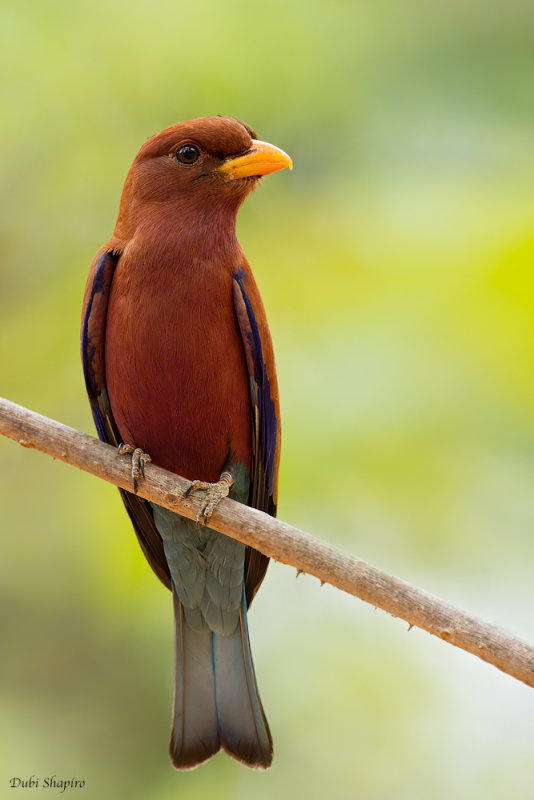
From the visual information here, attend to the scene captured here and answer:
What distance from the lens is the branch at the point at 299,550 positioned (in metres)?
2.20

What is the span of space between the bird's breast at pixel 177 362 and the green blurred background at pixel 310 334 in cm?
108

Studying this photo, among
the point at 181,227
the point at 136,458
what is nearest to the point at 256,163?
the point at 181,227

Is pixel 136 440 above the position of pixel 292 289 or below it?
below

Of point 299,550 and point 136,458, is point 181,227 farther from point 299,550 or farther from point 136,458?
point 299,550

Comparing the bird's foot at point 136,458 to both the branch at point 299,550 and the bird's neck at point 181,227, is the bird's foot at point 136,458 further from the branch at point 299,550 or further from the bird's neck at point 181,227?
the bird's neck at point 181,227

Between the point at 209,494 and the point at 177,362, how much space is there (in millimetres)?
469

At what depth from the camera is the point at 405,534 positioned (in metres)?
3.99

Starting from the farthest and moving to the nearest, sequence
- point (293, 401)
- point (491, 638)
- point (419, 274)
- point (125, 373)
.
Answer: point (419, 274) → point (293, 401) → point (125, 373) → point (491, 638)

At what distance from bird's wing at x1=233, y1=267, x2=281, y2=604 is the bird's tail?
341mm

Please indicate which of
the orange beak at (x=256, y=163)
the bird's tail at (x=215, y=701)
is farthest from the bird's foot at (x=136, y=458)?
the orange beak at (x=256, y=163)

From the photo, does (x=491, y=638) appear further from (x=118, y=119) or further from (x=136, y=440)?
(x=118, y=119)

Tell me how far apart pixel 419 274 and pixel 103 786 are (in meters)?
2.95

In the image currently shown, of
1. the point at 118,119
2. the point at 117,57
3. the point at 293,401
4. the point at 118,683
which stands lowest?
the point at 118,683

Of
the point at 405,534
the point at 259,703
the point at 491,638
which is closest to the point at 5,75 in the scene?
the point at 405,534
